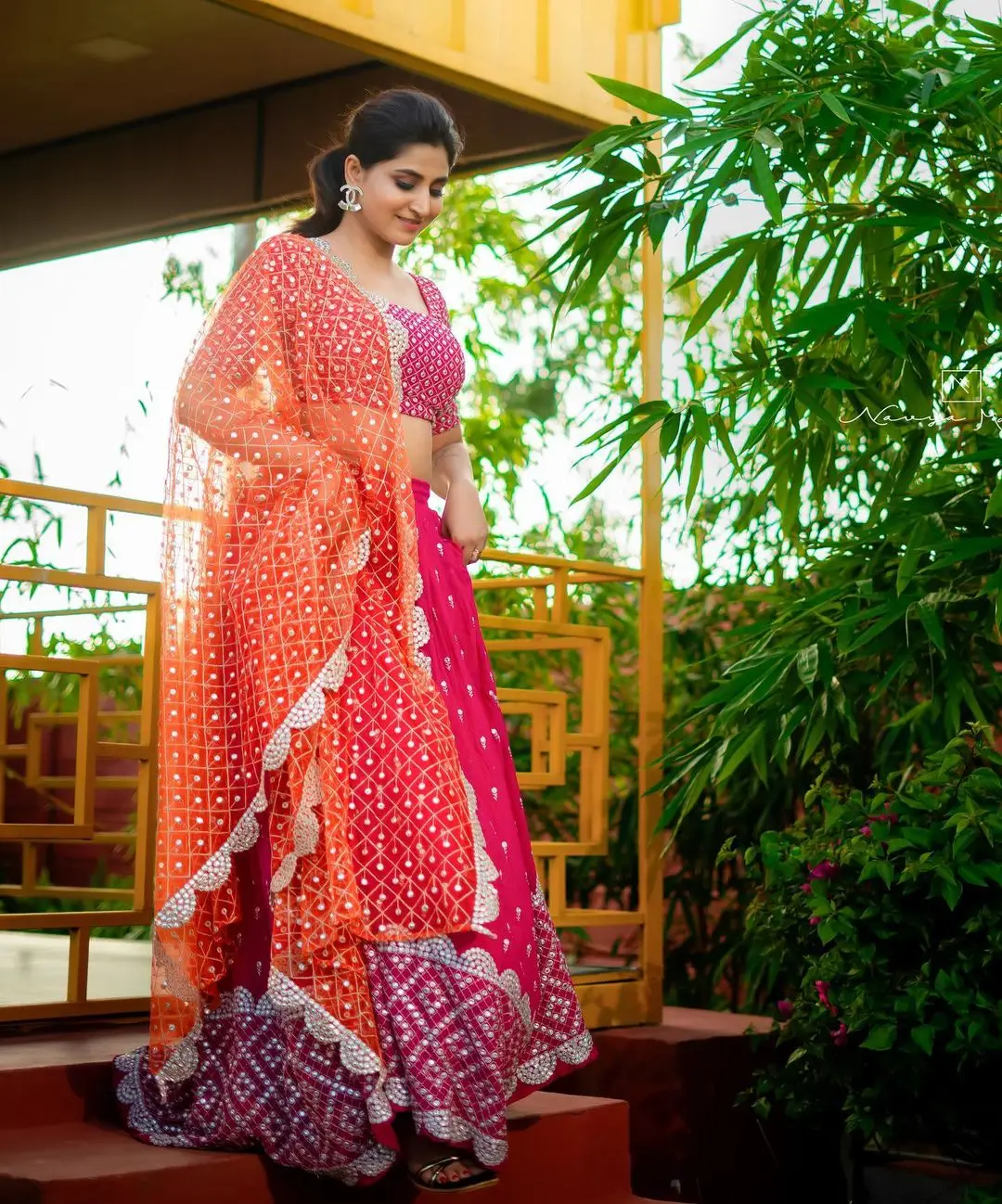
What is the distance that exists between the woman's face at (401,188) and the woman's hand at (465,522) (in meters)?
0.38

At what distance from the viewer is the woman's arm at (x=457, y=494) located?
242 cm

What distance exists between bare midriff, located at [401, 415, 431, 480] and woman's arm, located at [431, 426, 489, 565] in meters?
0.07

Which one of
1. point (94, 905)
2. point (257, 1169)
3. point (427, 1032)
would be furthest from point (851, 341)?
point (94, 905)

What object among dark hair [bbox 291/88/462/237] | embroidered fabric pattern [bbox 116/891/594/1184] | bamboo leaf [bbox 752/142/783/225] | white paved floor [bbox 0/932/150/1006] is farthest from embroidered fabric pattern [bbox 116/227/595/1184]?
white paved floor [bbox 0/932/150/1006]

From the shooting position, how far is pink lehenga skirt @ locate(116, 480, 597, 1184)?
2.00 metres

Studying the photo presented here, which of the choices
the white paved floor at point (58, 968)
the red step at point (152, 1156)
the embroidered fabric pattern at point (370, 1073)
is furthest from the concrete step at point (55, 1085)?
the white paved floor at point (58, 968)

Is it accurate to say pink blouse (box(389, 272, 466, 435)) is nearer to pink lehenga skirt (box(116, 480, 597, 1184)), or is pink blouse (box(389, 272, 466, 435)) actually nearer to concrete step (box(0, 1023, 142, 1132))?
pink lehenga skirt (box(116, 480, 597, 1184))

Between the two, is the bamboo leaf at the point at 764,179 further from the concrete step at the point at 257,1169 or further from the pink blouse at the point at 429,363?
the concrete step at the point at 257,1169

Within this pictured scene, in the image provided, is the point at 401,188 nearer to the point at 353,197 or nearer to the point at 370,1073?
the point at 353,197

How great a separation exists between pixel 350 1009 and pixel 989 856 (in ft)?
3.99

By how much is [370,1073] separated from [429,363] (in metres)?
1.00

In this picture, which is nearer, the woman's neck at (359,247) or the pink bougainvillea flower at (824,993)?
the woman's neck at (359,247)

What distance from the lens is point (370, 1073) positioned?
1.97 m

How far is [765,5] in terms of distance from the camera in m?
3.09
